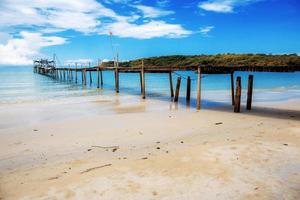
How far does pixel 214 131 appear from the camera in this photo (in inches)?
396

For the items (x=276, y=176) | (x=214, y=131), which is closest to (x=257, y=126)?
(x=214, y=131)

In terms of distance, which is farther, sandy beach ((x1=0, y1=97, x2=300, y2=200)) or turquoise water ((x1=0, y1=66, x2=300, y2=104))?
turquoise water ((x1=0, y1=66, x2=300, y2=104))

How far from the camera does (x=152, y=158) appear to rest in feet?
23.4

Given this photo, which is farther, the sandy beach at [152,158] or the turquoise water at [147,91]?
the turquoise water at [147,91]

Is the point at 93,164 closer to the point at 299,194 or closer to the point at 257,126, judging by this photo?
the point at 299,194

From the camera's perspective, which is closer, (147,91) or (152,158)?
(152,158)

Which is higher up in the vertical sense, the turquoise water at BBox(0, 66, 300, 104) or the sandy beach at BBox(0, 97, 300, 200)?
the sandy beach at BBox(0, 97, 300, 200)

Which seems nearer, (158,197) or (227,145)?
(158,197)

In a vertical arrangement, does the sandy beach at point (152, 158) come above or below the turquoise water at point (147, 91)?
above

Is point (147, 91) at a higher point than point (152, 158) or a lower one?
lower

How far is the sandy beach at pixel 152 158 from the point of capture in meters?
5.35

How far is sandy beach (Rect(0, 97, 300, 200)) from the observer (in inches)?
211

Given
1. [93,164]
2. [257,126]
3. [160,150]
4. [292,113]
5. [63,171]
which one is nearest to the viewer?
[63,171]

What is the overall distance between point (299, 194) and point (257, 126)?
5.86 m
